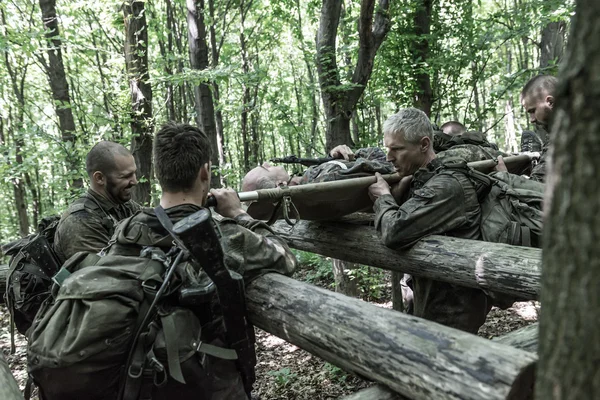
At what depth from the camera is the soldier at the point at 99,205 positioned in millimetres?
3895

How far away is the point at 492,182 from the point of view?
12.1 feet

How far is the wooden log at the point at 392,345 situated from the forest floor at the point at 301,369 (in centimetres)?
279

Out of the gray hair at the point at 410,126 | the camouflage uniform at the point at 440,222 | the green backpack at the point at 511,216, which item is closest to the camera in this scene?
the camouflage uniform at the point at 440,222

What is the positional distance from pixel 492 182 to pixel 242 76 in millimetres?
4772

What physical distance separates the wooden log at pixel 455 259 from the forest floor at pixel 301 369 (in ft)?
6.30

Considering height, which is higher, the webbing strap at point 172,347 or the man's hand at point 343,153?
the man's hand at point 343,153

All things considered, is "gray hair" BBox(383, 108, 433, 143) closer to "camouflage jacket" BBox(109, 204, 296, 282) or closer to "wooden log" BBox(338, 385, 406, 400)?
"camouflage jacket" BBox(109, 204, 296, 282)

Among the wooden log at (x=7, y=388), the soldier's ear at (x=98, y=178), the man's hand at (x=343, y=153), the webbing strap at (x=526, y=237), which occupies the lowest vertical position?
the wooden log at (x=7, y=388)

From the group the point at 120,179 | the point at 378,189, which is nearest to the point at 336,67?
the point at 378,189

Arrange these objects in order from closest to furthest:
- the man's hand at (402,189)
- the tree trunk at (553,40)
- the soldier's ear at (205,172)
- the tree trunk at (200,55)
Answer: the soldier's ear at (205,172)
the man's hand at (402,189)
the tree trunk at (200,55)
the tree trunk at (553,40)

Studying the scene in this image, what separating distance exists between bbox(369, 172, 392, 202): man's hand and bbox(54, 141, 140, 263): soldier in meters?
2.39

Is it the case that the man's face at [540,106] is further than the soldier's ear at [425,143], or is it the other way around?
the man's face at [540,106]

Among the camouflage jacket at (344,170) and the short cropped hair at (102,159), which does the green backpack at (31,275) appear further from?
the camouflage jacket at (344,170)

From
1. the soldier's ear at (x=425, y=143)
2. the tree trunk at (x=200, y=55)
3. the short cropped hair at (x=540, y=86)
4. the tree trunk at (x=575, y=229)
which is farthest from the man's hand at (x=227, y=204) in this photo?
the short cropped hair at (x=540, y=86)
